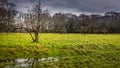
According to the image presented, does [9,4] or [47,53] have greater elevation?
[9,4]

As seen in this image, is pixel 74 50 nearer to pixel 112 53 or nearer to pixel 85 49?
pixel 85 49

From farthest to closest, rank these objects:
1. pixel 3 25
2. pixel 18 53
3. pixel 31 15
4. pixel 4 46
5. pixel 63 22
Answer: pixel 63 22 → pixel 3 25 → pixel 31 15 → pixel 4 46 → pixel 18 53

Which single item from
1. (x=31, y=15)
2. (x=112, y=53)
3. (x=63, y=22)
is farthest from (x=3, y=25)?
(x=63, y=22)

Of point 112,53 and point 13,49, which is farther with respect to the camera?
point 112,53

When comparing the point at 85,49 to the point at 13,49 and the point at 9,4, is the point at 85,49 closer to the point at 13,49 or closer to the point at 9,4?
the point at 13,49

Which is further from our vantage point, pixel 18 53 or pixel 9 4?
pixel 9 4

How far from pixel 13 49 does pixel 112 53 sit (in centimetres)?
2101

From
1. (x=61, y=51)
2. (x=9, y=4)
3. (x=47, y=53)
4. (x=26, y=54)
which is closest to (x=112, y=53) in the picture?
(x=61, y=51)

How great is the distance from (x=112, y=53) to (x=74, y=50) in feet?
27.5

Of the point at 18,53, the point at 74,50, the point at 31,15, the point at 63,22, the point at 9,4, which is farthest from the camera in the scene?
the point at 63,22

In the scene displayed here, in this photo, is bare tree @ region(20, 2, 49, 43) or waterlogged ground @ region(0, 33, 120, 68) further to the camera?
bare tree @ region(20, 2, 49, 43)

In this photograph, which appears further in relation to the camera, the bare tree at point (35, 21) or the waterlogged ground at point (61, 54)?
the bare tree at point (35, 21)

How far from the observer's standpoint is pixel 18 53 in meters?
39.2

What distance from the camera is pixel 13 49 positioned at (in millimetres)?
40219
